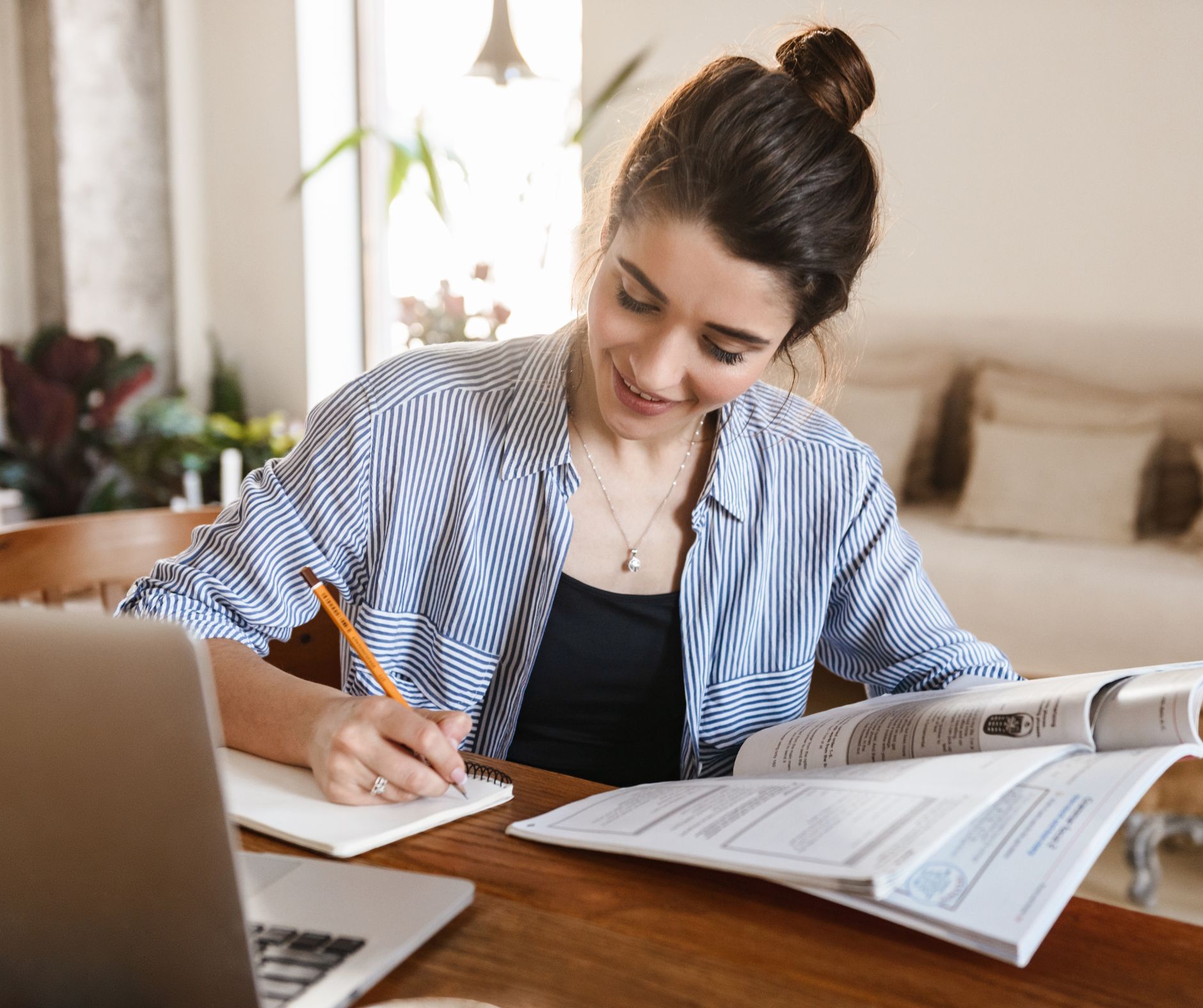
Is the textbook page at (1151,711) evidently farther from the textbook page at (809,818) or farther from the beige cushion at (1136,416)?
the beige cushion at (1136,416)

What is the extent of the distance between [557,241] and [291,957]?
2.97m

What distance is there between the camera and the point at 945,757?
766 millimetres

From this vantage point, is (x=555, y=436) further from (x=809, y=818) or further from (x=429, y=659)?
(x=809, y=818)

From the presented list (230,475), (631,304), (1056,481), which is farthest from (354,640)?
(230,475)

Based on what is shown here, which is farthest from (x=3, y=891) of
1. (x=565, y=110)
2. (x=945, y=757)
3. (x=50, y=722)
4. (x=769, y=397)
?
(x=565, y=110)

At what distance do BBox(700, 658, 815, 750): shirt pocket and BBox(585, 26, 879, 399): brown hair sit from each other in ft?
1.33

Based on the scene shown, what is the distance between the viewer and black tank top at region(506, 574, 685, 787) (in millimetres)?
1147

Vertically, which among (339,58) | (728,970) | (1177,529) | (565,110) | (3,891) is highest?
(339,58)

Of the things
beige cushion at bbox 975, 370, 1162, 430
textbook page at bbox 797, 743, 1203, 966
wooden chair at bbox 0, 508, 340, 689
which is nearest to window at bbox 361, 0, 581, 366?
beige cushion at bbox 975, 370, 1162, 430

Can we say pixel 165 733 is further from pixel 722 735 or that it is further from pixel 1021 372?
pixel 1021 372

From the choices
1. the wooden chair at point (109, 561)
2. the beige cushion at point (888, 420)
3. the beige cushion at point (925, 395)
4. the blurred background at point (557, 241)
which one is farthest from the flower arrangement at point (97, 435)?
the wooden chair at point (109, 561)

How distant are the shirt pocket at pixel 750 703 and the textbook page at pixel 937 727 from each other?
0.61ft

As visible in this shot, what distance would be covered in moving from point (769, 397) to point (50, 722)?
1041 mm

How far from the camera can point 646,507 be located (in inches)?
47.8
